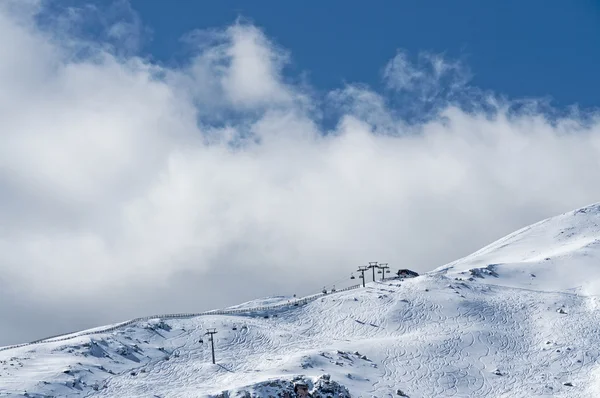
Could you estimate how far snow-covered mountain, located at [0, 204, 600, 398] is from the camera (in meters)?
101

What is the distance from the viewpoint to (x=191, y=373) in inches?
4114

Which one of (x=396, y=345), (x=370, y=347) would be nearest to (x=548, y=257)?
(x=396, y=345)

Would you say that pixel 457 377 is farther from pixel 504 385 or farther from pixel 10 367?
pixel 10 367

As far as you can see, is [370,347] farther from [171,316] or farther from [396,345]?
[171,316]

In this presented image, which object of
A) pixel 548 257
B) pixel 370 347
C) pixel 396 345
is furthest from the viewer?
pixel 548 257

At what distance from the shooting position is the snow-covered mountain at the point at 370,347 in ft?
330

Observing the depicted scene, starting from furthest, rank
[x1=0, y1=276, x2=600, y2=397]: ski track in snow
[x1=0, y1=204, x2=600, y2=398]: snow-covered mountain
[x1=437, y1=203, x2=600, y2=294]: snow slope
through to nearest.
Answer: [x1=437, y1=203, x2=600, y2=294]: snow slope
[x1=0, y1=276, x2=600, y2=397]: ski track in snow
[x1=0, y1=204, x2=600, y2=398]: snow-covered mountain

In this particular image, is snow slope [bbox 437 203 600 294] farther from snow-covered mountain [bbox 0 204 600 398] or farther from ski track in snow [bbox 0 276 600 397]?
ski track in snow [bbox 0 276 600 397]

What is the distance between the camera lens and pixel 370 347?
370ft

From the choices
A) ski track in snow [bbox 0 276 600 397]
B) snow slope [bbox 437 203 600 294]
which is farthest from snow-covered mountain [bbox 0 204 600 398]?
snow slope [bbox 437 203 600 294]

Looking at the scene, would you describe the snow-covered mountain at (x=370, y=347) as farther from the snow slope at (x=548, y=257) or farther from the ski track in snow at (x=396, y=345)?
the snow slope at (x=548, y=257)

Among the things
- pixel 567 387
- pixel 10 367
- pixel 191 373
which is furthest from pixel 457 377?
pixel 10 367

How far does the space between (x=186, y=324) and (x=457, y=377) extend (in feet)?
117

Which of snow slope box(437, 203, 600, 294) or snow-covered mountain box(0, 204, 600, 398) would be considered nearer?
snow-covered mountain box(0, 204, 600, 398)
